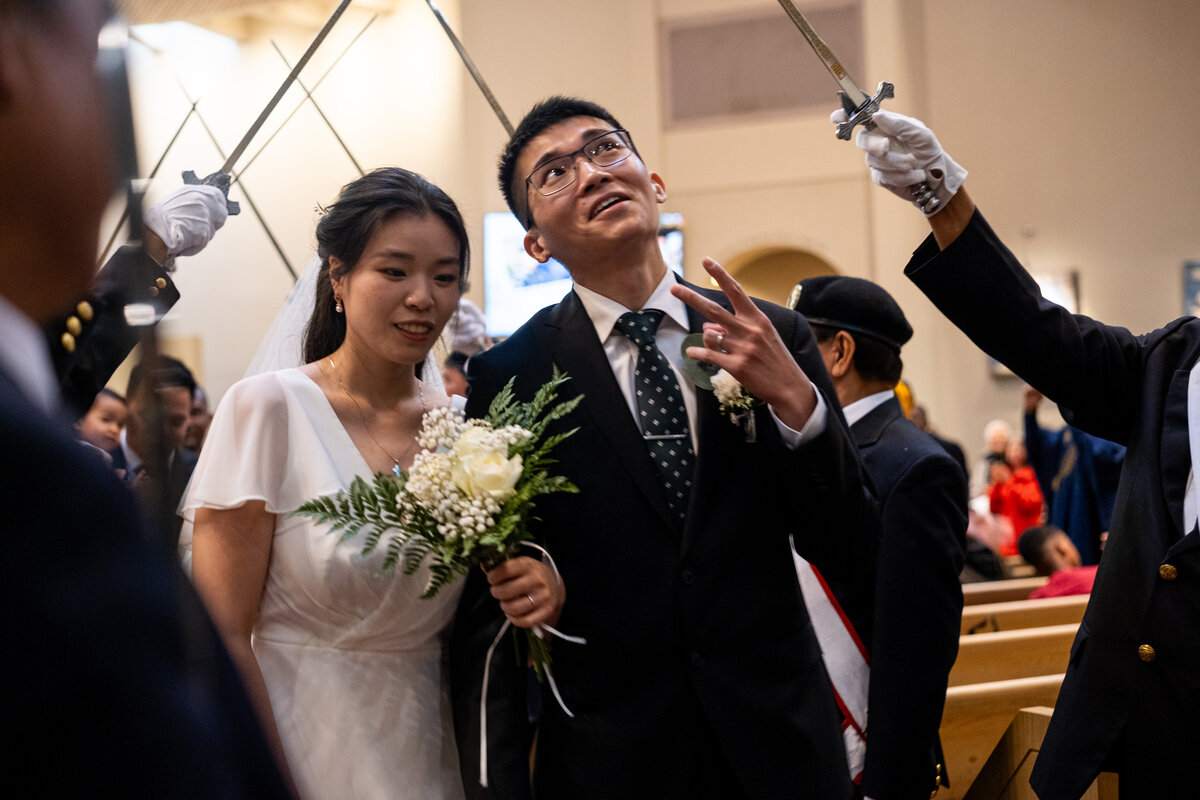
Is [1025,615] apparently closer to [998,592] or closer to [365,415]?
[998,592]

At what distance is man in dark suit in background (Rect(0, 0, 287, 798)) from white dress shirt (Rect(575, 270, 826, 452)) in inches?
54.5

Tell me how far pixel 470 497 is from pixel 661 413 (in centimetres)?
39

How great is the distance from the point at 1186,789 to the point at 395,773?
1314 millimetres

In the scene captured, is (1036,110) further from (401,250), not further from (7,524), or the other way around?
(7,524)

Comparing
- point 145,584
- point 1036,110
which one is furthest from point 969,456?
point 145,584

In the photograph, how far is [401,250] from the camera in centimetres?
214

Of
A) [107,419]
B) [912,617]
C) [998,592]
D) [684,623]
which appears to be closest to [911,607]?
[912,617]

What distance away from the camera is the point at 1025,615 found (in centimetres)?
371

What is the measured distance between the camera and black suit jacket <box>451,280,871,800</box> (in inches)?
68.3

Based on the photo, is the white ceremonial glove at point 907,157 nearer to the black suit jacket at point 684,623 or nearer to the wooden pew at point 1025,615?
the black suit jacket at point 684,623

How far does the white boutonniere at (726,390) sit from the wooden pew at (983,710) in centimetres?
120

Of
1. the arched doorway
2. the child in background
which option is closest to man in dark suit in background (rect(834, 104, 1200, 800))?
the child in background

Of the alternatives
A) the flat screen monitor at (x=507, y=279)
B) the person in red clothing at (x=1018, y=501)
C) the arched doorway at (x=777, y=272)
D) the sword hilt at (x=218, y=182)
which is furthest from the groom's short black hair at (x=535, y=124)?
the arched doorway at (x=777, y=272)

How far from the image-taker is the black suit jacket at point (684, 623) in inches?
68.3
